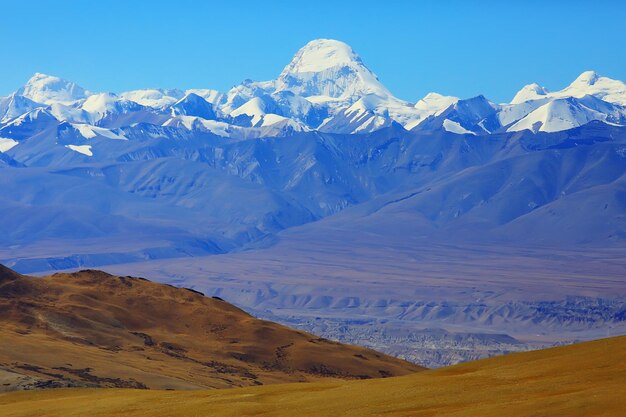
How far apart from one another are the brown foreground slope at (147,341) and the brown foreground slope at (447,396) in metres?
24.6

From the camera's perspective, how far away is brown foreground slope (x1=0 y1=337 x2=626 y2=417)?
4716cm

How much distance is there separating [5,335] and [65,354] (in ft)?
23.3

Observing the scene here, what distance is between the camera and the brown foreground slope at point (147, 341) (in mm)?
96875

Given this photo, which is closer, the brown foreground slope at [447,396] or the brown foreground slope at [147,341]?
the brown foreground slope at [447,396]

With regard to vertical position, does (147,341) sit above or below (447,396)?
above

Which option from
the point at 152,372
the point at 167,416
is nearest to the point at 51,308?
the point at 152,372

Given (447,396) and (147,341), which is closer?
(447,396)

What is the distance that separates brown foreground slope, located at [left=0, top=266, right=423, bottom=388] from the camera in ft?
318

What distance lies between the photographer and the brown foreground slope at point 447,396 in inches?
1857

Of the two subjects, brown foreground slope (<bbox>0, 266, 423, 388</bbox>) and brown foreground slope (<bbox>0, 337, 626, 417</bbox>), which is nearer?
brown foreground slope (<bbox>0, 337, 626, 417</bbox>)

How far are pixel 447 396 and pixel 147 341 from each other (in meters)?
74.3

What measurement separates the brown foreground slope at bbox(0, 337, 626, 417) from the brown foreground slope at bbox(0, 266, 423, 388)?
970 inches

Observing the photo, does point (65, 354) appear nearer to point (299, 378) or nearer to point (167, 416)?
point (299, 378)

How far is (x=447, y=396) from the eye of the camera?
52.2 metres
